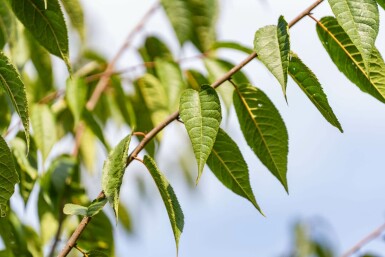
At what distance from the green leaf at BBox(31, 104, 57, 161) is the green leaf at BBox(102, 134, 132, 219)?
555mm

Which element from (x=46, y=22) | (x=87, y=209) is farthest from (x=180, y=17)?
(x=87, y=209)

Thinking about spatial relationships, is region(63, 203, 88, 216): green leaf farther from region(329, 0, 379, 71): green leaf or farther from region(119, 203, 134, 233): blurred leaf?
region(119, 203, 134, 233): blurred leaf

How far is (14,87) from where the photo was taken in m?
1.21

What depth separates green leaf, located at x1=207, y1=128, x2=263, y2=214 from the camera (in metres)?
1.40

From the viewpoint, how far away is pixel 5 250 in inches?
67.5

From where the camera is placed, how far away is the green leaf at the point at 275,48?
1.20 meters

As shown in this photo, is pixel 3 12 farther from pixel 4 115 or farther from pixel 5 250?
pixel 5 250

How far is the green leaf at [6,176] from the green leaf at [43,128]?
2.13ft

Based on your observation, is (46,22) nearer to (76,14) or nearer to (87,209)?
(87,209)

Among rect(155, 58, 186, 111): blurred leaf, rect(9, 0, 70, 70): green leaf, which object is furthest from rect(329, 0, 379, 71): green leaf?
rect(155, 58, 186, 111): blurred leaf

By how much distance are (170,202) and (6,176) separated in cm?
25

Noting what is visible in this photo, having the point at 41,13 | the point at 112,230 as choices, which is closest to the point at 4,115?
the point at 112,230

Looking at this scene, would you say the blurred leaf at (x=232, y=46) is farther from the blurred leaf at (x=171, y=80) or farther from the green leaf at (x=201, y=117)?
the green leaf at (x=201, y=117)

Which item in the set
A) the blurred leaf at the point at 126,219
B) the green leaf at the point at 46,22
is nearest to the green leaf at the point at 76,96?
the green leaf at the point at 46,22
